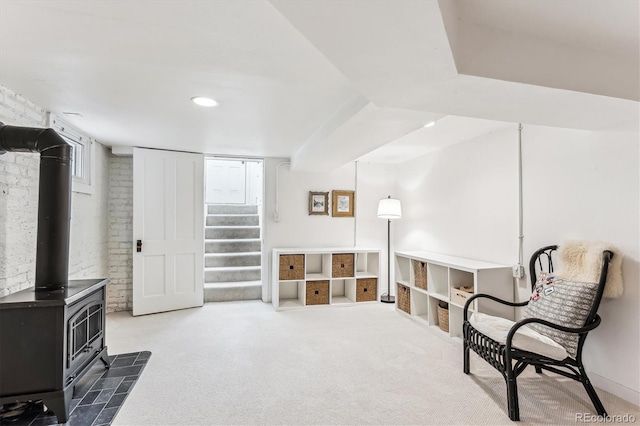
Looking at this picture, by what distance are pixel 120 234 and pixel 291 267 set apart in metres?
2.31

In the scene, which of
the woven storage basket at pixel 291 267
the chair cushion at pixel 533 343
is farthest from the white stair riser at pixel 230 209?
the chair cushion at pixel 533 343

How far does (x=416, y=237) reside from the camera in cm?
465

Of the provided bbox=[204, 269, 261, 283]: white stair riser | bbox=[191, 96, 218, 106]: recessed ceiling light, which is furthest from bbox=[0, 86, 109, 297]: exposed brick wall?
bbox=[204, 269, 261, 283]: white stair riser

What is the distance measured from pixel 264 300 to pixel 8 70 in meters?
3.71

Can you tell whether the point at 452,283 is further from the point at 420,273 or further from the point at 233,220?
the point at 233,220

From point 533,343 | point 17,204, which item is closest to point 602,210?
point 533,343

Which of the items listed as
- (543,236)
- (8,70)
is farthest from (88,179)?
(543,236)

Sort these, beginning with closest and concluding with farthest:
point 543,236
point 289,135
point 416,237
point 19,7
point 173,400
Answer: point 19,7, point 173,400, point 543,236, point 289,135, point 416,237

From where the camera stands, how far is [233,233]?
5.66m

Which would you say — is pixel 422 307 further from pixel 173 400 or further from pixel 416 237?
pixel 173 400

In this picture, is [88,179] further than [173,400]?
Yes

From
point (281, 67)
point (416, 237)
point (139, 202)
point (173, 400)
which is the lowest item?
point (173, 400)

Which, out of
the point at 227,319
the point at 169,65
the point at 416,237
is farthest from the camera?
the point at 416,237

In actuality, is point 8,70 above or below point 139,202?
above
